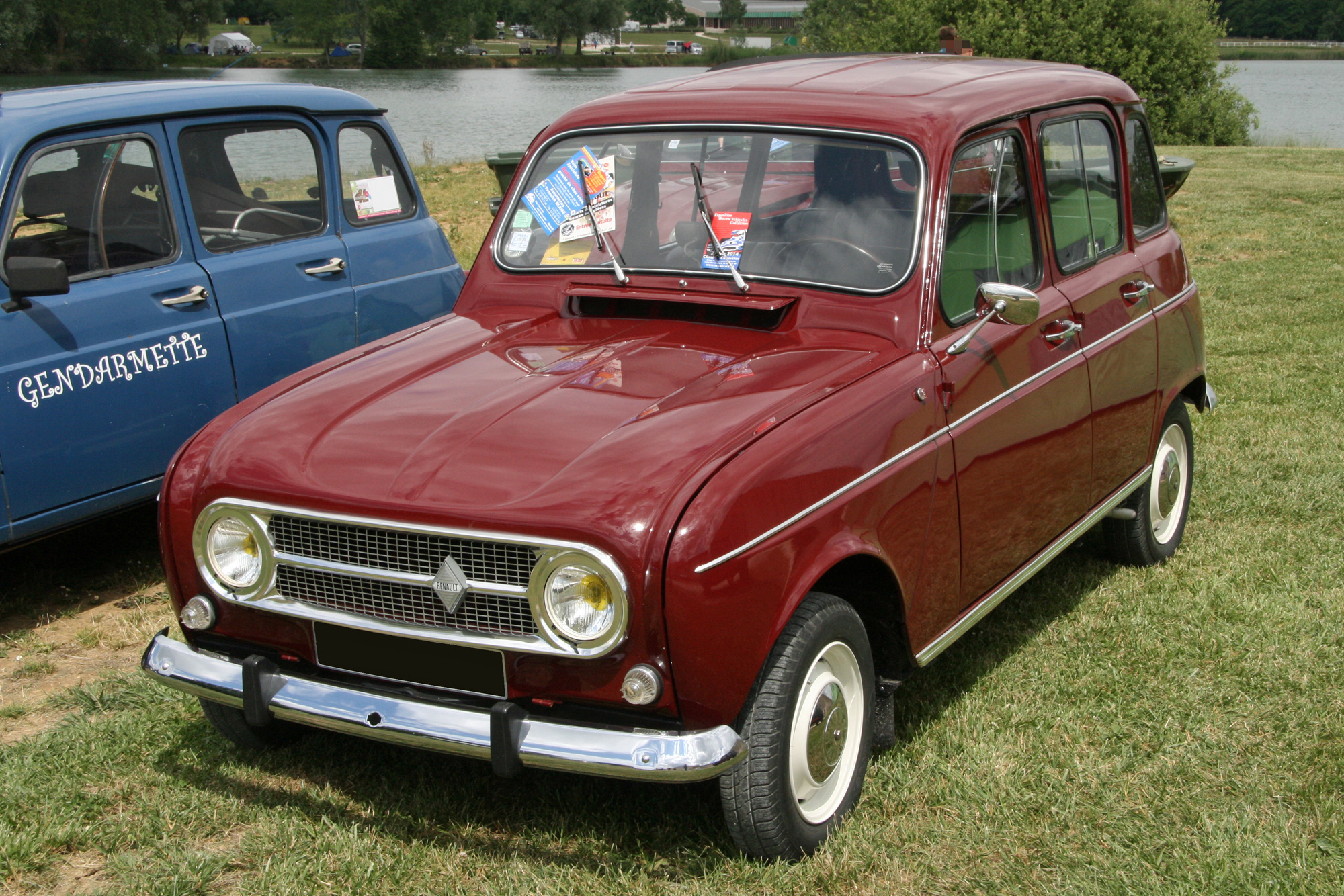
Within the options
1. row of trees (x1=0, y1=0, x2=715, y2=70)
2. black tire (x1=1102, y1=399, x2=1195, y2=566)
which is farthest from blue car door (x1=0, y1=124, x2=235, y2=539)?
row of trees (x1=0, y1=0, x2=715, y2=70)

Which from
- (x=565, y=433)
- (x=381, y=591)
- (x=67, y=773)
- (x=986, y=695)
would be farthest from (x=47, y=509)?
(x=986, y=695)

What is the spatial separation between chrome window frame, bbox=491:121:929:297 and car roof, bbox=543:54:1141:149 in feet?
0.07

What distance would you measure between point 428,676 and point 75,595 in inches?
114

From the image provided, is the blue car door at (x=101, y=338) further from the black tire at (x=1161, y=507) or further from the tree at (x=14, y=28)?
the tree at (x=14, y=28)

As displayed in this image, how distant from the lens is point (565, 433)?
10.0ft

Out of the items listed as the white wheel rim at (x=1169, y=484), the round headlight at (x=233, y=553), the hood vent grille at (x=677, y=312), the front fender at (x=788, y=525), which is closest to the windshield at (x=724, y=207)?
the hood vent grille at (x=677, y=312)

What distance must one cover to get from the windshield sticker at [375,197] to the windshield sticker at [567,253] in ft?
7.04

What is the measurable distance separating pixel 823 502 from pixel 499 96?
33.8 meters

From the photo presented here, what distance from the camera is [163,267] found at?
5.12 m

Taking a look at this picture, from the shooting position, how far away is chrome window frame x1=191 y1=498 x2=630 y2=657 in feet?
8.95

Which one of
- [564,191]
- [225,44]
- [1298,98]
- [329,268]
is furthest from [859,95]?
[1298,98]

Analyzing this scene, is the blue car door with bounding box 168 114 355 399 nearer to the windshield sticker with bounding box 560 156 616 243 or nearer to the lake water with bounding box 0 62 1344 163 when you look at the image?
the windshield sticker with bounding box 560 156 616 243

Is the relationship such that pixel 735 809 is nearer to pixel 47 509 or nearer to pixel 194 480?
pixel 194 480

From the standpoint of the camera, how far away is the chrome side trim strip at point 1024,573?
362 cm
